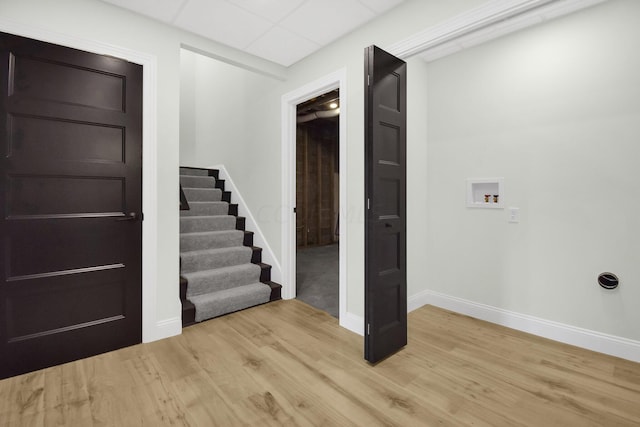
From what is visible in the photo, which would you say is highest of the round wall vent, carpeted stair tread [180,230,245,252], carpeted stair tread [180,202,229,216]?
carpeted stair tread [180,202,229,216]

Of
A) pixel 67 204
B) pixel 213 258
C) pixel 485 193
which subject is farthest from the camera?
pixel 213 258

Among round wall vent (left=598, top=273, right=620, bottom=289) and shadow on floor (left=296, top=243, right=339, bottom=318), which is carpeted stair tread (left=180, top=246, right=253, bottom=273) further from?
round wall vent (left=598, top=273, right=620, bottom=289)

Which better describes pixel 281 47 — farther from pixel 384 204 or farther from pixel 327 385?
pixel 327 385

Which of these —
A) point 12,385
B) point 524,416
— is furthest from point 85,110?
point 524,416

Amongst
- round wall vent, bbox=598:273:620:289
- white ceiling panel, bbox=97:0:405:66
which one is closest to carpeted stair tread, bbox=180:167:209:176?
white ceiling panel, bbox=97:0:405:66

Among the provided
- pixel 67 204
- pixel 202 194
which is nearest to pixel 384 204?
pixel 67 204

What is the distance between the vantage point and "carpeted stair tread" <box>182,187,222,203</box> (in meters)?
4.03

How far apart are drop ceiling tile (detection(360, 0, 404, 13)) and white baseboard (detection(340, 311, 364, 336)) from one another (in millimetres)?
2614

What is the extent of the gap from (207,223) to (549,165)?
12.0ft

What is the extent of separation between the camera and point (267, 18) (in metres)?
2.50

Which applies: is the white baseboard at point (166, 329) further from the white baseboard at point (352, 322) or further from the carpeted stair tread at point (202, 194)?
the carpeted stair tread at point (202, 194)

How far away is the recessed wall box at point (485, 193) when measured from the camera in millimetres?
2838

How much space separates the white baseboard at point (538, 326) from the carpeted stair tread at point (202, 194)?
2.98m

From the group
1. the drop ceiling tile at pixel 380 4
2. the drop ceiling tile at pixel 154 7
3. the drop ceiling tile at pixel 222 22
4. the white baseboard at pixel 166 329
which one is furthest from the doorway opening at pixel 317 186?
the drop ceiling tile at pixel 154 7
